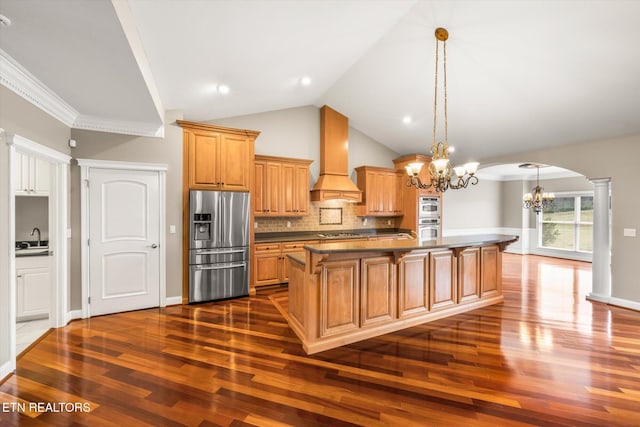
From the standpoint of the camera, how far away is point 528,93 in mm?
3936

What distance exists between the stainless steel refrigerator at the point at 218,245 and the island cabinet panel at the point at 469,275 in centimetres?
311

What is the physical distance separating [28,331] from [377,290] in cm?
391

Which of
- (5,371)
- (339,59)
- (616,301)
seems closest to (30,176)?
(5,371)

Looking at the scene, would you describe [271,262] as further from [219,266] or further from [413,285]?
[413,285]

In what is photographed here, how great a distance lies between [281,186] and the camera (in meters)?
5.27

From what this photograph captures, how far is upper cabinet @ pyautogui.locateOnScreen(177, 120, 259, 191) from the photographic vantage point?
166 inches

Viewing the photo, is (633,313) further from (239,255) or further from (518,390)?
(239,255)

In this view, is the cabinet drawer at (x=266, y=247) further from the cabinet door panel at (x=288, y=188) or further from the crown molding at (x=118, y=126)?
the crown molding at (x=118, y=126)

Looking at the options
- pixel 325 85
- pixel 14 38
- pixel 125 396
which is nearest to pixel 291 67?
pixel 325 85

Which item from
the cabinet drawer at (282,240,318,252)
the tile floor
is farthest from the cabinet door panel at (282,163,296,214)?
the tile floor

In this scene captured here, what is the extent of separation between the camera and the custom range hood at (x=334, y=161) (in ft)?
18.6

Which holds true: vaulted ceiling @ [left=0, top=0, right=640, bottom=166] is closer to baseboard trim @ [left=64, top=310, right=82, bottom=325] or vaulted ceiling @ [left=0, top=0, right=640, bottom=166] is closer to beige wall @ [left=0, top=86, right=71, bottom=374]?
beige wall @ [left=0, top=86, right=71, bottom=374]

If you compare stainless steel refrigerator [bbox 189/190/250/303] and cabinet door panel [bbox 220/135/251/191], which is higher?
cabinet door panel [bbox 220/135/251/191]

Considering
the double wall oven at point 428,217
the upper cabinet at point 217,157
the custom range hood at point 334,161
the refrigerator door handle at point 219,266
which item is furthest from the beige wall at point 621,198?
the refrigerator door handle at point 219,266
